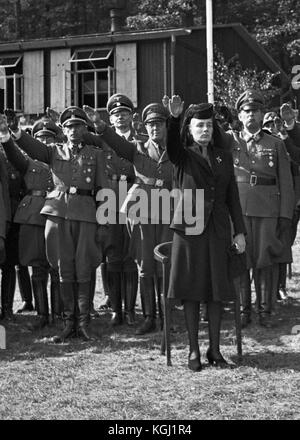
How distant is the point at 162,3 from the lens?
32.2m

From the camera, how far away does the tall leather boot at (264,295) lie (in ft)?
23.7

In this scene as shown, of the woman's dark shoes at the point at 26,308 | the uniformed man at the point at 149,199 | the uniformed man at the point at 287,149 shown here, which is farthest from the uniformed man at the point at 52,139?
Answer: the uniformed man at the point at 287,149

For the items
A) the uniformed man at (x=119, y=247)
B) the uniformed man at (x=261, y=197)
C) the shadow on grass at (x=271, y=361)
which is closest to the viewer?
the shadow on grass at (x=271, y=361)

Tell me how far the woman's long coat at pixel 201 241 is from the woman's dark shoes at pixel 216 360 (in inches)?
17.0

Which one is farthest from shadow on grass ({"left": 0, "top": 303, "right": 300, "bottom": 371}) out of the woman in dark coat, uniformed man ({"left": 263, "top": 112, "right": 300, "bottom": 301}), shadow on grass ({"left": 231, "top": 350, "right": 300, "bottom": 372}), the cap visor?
the cap visor

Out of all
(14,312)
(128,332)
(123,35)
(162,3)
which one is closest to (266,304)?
(128,332)

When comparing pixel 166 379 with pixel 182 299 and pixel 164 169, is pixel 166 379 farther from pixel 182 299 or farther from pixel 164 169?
pixel 164 169

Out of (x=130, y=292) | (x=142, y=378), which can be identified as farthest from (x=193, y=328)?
(x=130, y=292)

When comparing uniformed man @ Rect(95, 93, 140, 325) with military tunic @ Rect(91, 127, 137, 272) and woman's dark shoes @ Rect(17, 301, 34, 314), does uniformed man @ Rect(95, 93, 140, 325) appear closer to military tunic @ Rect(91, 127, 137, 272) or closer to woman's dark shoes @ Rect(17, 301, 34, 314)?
military tunic @ Rect(91, 127, 137, 272)

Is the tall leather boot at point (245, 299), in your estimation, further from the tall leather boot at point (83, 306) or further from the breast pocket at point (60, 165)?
the breast pocket at point (60, 165)

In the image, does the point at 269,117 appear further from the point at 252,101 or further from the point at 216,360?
the point at 216,360

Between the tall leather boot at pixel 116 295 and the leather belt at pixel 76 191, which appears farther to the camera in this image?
the tall leather boot at pixel 116 295

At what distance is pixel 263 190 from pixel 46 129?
231 centimetres

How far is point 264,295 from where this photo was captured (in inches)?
286
